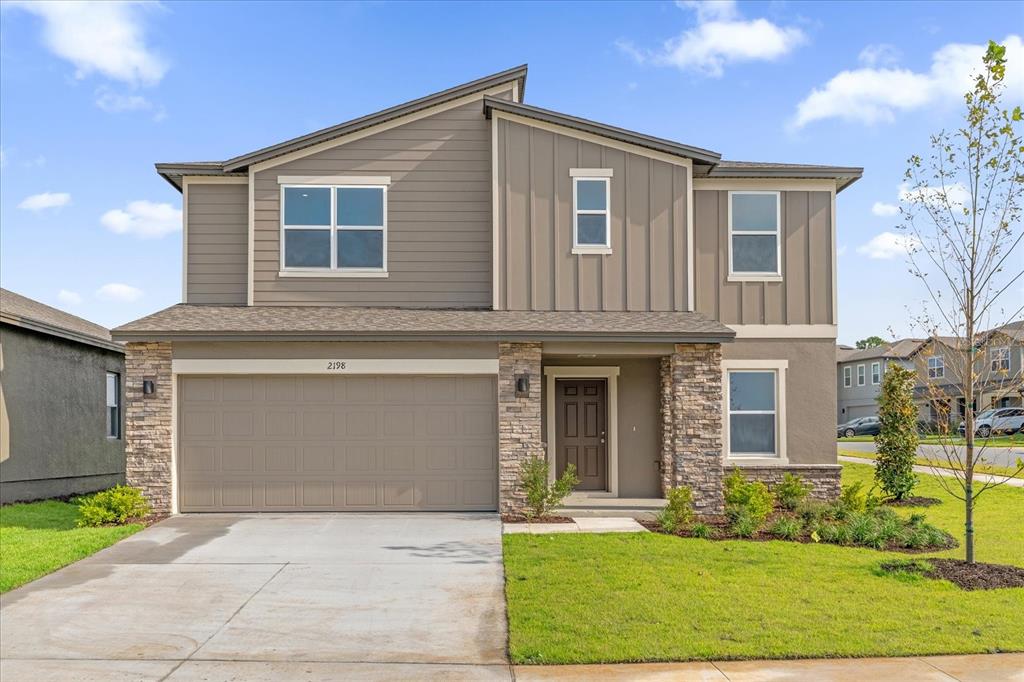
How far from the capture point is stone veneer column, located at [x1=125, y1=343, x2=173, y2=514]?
13.9 meters

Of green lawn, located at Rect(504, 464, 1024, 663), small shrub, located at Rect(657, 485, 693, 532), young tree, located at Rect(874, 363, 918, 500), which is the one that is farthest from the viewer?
young tree, located at Rect(874, 363, 918, 500)

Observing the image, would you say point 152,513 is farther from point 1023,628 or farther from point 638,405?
point 1023,628

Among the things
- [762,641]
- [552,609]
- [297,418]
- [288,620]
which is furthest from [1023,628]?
[297,418]

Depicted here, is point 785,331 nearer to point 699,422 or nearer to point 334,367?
point 699,422

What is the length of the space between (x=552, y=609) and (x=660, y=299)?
815 centimetres

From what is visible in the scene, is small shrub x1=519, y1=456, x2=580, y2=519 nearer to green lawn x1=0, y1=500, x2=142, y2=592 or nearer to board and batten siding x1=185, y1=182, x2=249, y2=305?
green lawn x1=0, y1=500, x2=142, y2=592

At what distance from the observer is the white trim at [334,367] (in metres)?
14.0

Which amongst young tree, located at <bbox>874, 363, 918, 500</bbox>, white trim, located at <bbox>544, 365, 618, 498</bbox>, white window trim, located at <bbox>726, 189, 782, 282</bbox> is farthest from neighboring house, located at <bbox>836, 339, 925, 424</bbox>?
white trim, located at <bbox>544, 365, 618, 498</bbox>

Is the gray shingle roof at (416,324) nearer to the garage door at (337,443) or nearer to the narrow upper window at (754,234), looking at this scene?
the garage door at (337,443)

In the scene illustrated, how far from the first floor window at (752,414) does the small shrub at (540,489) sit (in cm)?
389

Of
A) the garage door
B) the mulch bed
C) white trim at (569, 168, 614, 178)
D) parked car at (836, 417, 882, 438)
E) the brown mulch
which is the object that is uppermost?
white trim at (569, 168, 614, 178)

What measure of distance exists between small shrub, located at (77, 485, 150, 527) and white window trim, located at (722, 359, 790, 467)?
10128 mm

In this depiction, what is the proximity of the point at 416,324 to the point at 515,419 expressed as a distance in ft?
7.51

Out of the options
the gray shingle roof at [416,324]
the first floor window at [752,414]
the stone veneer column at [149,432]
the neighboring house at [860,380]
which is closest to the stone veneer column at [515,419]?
the gray shingle roof at [416,324]
